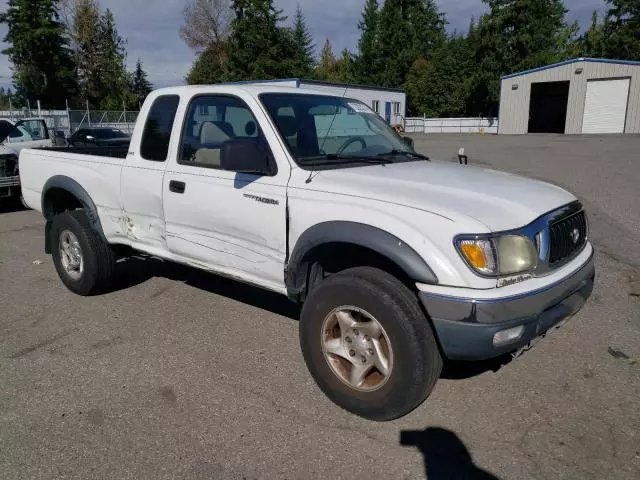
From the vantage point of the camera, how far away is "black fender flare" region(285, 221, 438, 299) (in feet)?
8.98

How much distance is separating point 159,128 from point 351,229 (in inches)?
86.1

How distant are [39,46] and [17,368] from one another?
55.9 m

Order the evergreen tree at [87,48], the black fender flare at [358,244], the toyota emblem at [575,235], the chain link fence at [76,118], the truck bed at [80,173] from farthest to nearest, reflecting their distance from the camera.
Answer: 1. the evergreen tree at [87,48]
2. the chain link fence at [76,118]
3. the truck bed at [80,173]
4. the toyota emblem at [575,235]
5. the black fender flare at [358,244]

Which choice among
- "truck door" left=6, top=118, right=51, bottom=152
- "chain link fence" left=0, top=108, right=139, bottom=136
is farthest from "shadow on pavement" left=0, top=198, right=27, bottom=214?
"chain link fence" left=0, top=108, right=139, bottom=136

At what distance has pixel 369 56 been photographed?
57156mm

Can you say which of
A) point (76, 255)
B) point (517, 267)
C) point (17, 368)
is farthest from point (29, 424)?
point (517, 267)

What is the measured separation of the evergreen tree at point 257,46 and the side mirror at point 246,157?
5004cm

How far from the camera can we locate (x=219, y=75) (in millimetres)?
59875

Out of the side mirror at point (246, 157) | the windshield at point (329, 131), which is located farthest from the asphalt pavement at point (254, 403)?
the windshield at point (329, 131)

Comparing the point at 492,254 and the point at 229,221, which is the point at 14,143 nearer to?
the point at 229,221

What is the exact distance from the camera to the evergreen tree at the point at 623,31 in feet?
157

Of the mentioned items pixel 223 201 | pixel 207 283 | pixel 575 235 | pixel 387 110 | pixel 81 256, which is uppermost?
pixel 387 110

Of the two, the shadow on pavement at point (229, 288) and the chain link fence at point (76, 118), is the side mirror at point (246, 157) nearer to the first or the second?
the shadow on pavement at point (229, 288)

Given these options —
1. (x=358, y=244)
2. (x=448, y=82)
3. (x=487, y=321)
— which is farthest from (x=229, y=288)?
(x=448, y=82)
